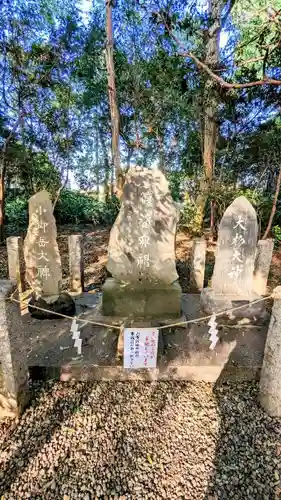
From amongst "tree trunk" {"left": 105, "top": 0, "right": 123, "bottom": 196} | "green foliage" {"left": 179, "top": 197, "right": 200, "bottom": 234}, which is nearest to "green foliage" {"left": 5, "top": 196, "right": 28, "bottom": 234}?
"tree trunk" {"left": 105, "top": 0, "right": 123, "bottom": 196}

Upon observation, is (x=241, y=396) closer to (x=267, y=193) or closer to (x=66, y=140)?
(x=267, y=193)

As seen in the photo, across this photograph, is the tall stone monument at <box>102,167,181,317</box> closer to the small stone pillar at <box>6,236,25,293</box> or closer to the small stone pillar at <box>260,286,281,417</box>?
the small stone pillar at <box>260,286,281,417</box>

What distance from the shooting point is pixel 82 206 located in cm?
1313

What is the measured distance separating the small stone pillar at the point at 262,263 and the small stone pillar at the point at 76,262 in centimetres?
342

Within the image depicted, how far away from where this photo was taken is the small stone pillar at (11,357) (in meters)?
2.18

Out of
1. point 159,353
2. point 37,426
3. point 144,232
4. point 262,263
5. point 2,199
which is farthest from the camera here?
point 2,199

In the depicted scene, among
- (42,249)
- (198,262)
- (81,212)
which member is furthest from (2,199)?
(198,262)

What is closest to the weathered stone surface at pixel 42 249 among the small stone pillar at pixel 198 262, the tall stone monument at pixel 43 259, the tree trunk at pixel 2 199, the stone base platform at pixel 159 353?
the tall stone monument at pixel 43 259

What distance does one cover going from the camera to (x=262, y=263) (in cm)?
495

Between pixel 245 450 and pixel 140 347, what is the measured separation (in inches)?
49.1

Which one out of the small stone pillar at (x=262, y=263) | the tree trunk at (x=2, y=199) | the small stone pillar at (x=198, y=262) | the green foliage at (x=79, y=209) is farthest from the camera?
the green foliage at (x=79, y=209)

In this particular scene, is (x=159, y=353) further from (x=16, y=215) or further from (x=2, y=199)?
(x=16, y=215)

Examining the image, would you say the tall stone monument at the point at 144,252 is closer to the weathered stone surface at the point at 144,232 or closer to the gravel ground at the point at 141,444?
the weathered stone surface at the point at 144,232

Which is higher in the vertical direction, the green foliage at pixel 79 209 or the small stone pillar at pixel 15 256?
the green foliage at pixel 79 209
